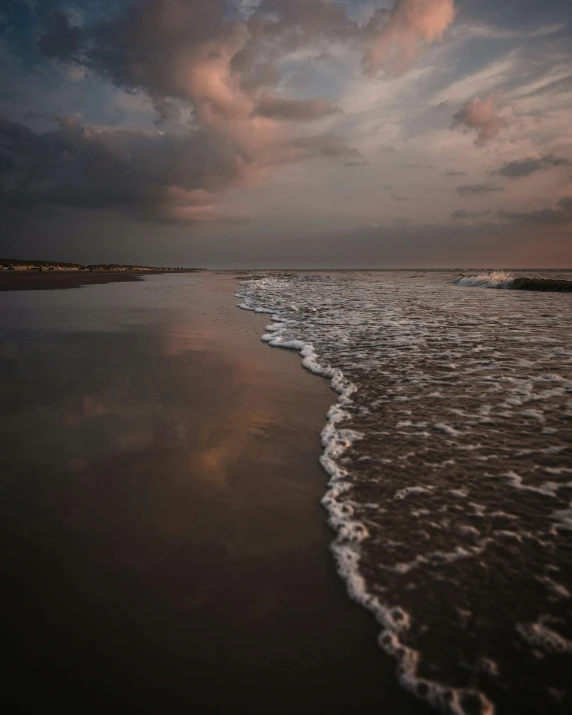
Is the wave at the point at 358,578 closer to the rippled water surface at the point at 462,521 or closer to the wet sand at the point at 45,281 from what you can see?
the rippled water surface at the point at 462,521

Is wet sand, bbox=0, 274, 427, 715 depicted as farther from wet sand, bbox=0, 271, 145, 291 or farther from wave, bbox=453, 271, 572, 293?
wave, bbox=453, 271, 572, 293

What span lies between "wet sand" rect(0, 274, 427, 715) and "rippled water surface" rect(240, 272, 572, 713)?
0.74 ft

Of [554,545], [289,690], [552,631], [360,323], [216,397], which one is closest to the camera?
[289,690]

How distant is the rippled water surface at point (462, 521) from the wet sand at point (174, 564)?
0.74 ft

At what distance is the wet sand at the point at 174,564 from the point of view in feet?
5.67

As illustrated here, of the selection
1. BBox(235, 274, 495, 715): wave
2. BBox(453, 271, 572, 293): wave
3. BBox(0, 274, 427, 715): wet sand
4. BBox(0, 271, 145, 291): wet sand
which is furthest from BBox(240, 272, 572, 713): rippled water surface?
BBox(453, 271, 572, 293): wave

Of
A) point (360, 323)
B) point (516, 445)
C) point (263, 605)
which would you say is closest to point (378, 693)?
point (263, 605)

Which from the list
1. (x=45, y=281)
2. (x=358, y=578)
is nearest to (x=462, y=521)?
(x=358, y=578)

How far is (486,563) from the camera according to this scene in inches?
96.3

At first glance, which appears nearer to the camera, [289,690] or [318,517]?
[289,690]

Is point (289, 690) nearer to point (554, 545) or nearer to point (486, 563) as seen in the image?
point (486, 563)

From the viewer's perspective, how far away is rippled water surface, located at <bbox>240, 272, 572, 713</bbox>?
1854 millimetres

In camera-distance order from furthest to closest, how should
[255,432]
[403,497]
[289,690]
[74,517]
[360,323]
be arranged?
[360,323]
[255,432]
[403,497]
[74,517]
[289,690]

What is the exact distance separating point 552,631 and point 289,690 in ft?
4.63
